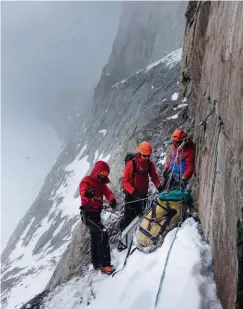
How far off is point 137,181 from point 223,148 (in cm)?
374

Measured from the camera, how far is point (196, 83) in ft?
33.5

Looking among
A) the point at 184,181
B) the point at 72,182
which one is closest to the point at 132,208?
the point at 184,181

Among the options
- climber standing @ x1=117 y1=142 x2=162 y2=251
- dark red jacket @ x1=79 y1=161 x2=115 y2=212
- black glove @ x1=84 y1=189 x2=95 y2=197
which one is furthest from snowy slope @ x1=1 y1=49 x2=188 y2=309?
black glove @ x1=84 y1=189 x2=95 y2=197

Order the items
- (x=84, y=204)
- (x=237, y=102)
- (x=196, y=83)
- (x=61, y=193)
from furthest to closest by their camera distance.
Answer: (x=61, y=193) → (x=196, y=83) → (x=84, y=204) → (x=237, y=102)

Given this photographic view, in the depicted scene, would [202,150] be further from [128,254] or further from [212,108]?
[128,254]

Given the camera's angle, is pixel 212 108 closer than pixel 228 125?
No

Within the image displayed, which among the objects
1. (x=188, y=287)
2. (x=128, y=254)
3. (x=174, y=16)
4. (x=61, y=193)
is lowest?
(x=188, y=287)

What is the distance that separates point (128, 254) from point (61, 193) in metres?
49.7

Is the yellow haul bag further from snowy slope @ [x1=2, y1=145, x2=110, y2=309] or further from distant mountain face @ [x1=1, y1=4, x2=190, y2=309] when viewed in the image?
snowy slope @ [x1=2, y1=145, x2=110, y2=309]

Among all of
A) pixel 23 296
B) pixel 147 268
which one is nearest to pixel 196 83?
pixel 147 268

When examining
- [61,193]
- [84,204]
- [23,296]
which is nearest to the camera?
[84,204]

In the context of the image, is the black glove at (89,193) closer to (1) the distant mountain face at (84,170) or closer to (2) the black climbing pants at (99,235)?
(2) the black climbing pants at (99,235)

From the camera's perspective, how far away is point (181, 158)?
8766mm

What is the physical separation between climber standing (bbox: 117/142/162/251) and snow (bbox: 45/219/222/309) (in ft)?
3.73
